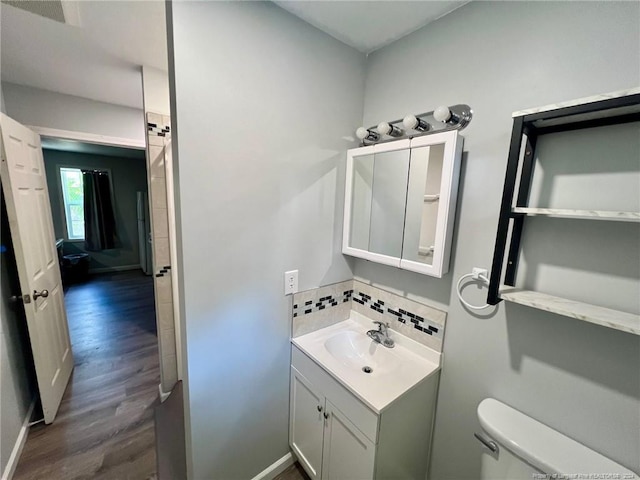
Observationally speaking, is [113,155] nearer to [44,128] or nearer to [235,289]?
[44,128]

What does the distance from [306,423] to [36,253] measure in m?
2.11

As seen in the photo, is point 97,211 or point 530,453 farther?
point 97,211

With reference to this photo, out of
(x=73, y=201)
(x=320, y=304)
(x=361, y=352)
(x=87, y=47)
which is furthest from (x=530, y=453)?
(x=73, y=201)

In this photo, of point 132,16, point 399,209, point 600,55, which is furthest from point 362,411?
point 132,16

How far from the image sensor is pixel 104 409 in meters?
1.89

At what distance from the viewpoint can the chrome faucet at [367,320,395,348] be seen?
1.41 metres

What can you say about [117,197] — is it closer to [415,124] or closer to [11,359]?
[11,359]

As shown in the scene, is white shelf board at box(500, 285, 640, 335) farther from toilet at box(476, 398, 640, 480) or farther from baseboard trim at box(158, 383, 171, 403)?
baseboard trim at box(158, 383, 171, 403)

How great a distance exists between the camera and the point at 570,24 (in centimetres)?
85

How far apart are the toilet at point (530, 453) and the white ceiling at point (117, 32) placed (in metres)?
1.76

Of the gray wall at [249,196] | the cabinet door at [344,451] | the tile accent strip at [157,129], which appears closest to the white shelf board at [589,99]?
the gray wall at [249,196]

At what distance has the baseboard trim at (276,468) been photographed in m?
1.44

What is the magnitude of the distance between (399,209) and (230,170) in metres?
0.86

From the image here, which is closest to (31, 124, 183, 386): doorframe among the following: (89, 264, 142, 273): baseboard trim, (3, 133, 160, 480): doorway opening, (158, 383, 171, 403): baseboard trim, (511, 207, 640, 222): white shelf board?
(158, 383, 171, 403): baseboard trim
